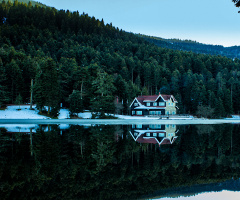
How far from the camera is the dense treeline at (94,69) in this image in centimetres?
6244

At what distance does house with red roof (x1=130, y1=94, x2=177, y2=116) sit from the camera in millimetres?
79875

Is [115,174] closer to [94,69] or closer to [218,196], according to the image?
[218,196]

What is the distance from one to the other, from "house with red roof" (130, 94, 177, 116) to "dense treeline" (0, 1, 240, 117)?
3504 mm

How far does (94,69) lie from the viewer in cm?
7188

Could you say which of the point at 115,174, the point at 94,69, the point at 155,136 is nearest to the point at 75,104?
the point at 94,69

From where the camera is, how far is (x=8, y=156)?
44.8 ft

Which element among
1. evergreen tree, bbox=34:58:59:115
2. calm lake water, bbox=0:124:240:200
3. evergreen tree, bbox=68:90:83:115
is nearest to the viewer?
calm lake water, bbox=0:124:240:200

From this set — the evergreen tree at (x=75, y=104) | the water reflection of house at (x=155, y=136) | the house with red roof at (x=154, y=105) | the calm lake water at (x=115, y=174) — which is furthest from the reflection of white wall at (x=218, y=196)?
the house with red roof at (x=154, y=105)

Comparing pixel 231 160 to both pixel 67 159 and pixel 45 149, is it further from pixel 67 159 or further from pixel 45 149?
pixel 45 149

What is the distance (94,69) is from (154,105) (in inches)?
846

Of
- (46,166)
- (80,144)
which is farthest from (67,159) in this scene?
(80,144)

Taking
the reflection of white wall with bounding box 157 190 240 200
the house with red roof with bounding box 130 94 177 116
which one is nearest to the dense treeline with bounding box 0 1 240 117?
the house with red roof with bounding box 130 94 177 116

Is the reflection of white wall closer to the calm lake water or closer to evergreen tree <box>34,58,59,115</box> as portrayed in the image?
the calm lake water

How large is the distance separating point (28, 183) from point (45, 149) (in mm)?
6757
